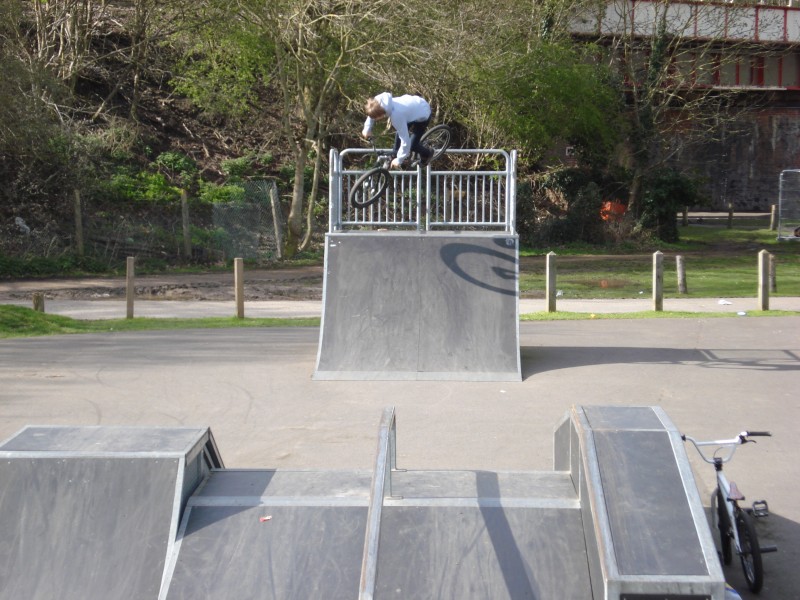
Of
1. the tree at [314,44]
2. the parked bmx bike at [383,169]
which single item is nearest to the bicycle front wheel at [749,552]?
the parked bmx bike at [383,169]

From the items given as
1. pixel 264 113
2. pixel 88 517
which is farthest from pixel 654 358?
pixel 264 113

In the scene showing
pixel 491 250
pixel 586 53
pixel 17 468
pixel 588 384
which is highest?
pixel 586 53

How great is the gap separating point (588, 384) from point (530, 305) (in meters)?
9.57

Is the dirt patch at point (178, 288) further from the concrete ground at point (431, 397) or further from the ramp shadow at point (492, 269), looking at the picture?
the ramp shadow at point (492, 269)

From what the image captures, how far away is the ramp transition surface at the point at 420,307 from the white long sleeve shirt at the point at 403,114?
125 cm

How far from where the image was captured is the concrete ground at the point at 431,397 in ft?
25.9

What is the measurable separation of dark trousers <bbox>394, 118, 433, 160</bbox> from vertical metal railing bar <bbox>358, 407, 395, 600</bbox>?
801 cm

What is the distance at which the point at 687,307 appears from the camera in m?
19.6

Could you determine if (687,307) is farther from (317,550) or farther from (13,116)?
(13,116)

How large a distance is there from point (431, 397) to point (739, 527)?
5.31m

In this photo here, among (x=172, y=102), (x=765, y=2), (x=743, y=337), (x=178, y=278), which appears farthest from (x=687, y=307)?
(x=765, y=2)

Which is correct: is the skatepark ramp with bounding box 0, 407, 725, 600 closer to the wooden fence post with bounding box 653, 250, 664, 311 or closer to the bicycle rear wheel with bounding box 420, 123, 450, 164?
the bicycle rear wheel with bounding box 420, 123, 450, 164

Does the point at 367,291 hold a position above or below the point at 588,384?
above

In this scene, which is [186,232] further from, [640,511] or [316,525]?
[640,511]
